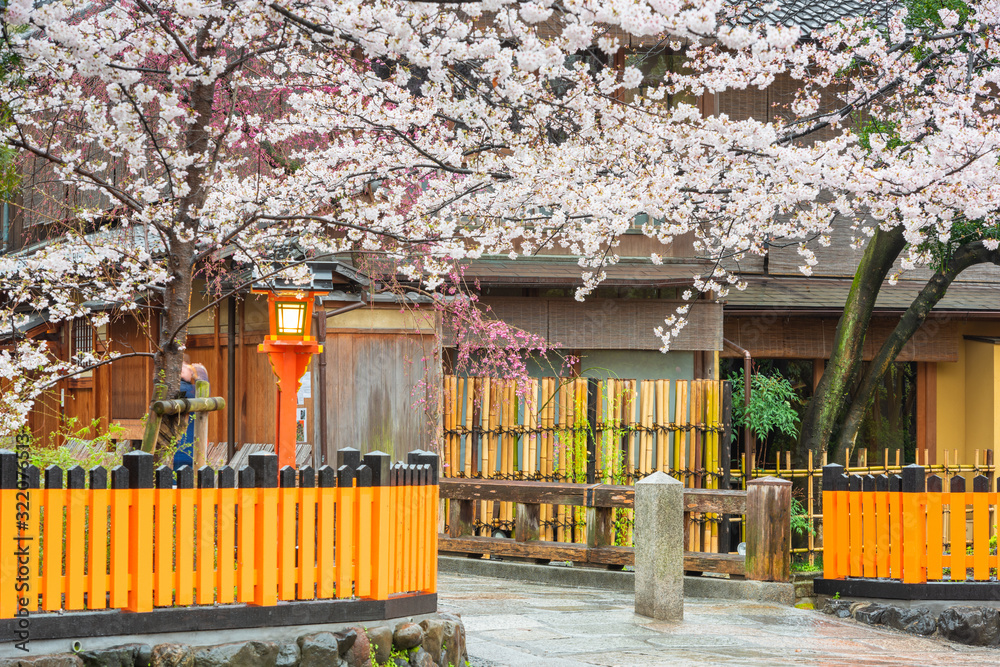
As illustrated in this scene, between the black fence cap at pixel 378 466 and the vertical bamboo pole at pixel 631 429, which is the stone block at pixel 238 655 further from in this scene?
the vertical bamboo pole at pixel 631 429

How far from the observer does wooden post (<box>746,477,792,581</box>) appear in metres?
9.74

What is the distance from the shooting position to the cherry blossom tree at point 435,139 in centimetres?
701

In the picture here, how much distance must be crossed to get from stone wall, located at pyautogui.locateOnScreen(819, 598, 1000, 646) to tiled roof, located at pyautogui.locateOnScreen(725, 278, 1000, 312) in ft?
20.9

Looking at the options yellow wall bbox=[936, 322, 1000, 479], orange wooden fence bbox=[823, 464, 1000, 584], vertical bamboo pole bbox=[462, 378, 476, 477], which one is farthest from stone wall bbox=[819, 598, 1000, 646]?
yellow wall bbox=[936, 322, 1000, 479]

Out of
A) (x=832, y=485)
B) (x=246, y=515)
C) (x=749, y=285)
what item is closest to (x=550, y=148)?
(x=832, y=485)

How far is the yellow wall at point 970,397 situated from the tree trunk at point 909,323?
325 centimetres

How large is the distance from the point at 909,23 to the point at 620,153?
14.8 ft

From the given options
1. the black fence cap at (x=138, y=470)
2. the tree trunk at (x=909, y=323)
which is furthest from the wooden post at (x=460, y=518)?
the black fence cap at (x=138, y=470)

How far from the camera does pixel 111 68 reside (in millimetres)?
6371

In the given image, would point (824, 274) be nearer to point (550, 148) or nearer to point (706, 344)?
point (706, 344)

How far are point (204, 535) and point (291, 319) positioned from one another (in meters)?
4.45

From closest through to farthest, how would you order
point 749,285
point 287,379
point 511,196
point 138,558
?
point 138,558 → point 287,379 → point 511,196 → point 749,285

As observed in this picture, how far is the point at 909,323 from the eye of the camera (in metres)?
13.2

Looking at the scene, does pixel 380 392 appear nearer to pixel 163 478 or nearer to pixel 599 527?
pixel 599 527
